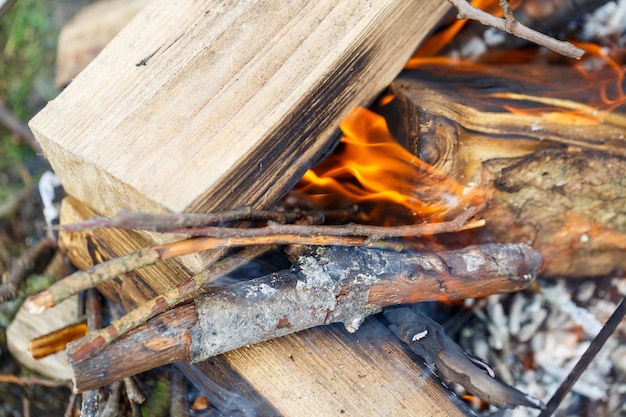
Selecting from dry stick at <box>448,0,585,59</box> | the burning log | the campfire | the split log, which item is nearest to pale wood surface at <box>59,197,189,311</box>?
the campfire

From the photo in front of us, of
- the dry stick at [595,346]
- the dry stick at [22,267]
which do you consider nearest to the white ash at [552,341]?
the dry stick at [595,346]

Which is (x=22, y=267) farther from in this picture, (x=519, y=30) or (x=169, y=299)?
(x=519, y=30)

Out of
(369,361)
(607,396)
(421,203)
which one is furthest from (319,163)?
(607,396)

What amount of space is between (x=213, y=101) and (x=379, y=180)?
0.60 meters

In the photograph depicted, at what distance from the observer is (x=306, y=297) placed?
143 cm

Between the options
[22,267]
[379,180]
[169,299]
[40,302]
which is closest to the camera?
[40,302]

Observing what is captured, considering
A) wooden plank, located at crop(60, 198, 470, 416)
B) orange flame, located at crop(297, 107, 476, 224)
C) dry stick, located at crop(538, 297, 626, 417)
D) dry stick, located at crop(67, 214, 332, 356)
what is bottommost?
wooden plank, located at crop(60, 198, 470, 416)

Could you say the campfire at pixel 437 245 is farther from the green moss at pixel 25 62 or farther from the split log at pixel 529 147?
the green moss at pixel 25 62

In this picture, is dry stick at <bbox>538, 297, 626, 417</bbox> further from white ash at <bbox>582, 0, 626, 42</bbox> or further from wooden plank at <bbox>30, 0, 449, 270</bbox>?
white ash at <bbox>582, 0, 626, 42</bbox>

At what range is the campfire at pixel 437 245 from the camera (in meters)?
1.34

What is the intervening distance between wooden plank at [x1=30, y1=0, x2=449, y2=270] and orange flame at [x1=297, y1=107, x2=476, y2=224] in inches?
5.5

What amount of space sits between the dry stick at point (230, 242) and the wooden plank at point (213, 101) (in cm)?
9

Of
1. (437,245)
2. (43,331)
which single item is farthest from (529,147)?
(43,331)

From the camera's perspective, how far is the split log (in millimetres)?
1669
